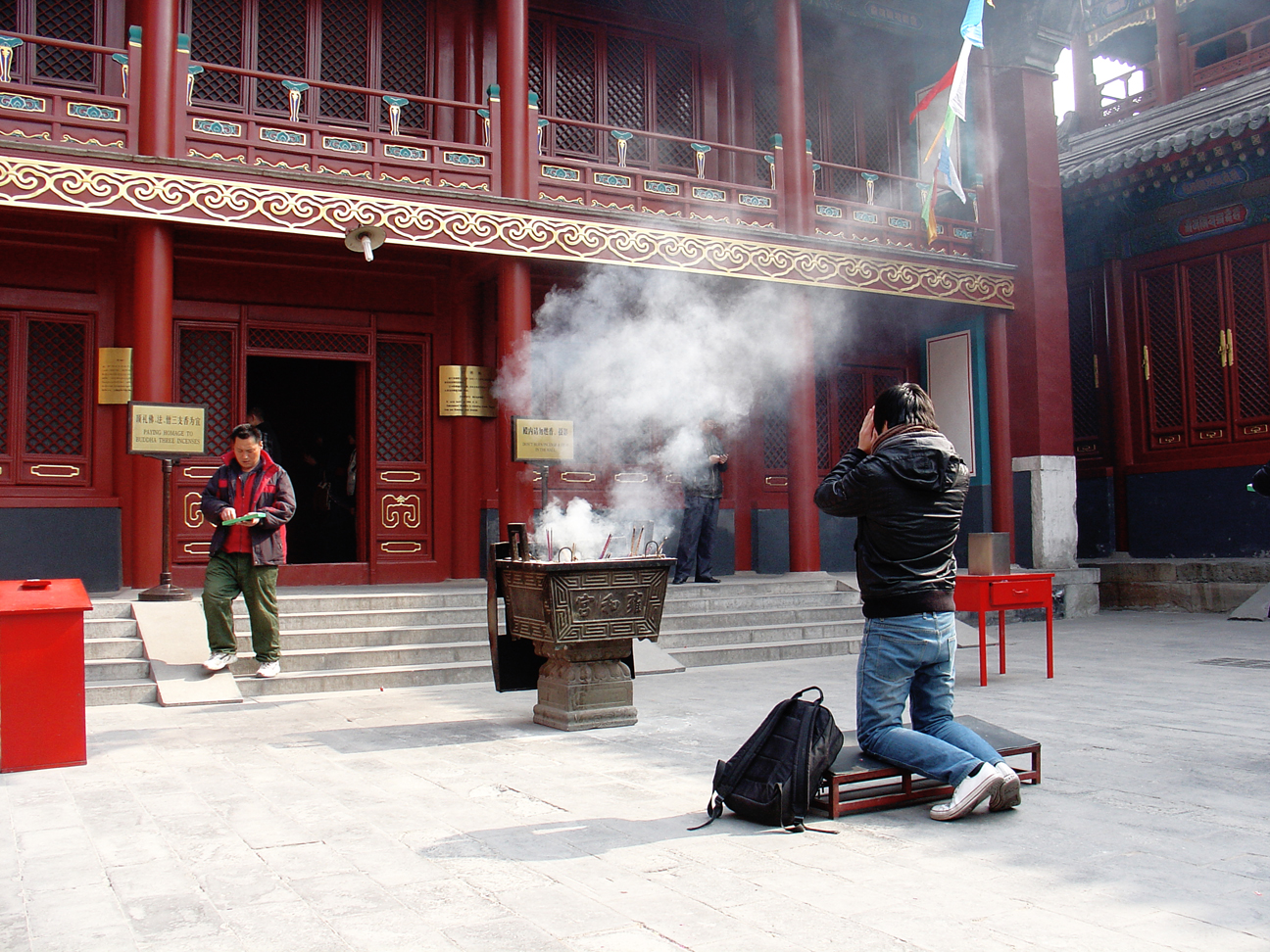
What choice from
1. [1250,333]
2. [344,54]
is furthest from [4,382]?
[1250,333]

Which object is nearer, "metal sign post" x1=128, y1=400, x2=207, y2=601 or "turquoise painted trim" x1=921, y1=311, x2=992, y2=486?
"metal sign post" x1=128, y1=400, x2=207, y2=601

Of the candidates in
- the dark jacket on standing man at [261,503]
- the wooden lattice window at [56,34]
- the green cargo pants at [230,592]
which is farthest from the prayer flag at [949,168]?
the wooden lattice window at [56,34]

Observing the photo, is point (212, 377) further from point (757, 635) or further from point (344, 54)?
point (757, 635)

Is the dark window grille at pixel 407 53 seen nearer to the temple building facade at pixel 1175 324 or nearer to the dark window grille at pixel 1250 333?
the temple building facade at pixel 1175 324

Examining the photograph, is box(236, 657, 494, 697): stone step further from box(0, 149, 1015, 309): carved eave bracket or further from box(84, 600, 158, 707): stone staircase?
box(0, 149, 1015, 309): carved eave bracket

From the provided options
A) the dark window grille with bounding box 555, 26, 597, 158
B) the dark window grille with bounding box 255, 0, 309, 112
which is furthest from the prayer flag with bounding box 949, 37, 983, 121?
the dark window grille with bounding box 255, 0, 309, 112

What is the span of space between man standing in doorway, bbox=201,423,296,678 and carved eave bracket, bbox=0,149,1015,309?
2.79 meters

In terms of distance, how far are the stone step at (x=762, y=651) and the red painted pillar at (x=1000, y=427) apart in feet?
12.4

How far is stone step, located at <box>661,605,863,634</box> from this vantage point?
356 inches

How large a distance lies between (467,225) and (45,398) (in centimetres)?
411

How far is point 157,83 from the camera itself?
8.52 m

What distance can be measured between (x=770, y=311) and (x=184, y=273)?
5846mm

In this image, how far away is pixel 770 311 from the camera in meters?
11.0

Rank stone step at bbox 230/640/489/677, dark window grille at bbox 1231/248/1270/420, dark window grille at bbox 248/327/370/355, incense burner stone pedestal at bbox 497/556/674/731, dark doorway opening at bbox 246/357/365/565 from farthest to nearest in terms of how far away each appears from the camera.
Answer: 1. dark doorway opening at bbox 246/357/365/565
2. dark window grille at bbox 1231/248/1270/420
3. dark window grille at bbox 248/327/370/355
4. stone step at bbox 230/640/489/677
5. incense burner stone pedestal at bbox 497/556/674/731
